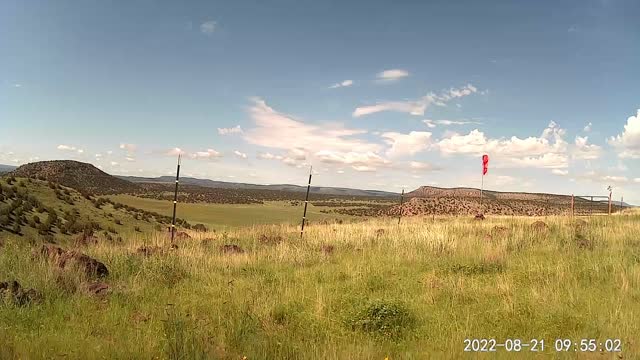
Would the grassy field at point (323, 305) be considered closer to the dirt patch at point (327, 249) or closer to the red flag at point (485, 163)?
the dirt patch at point (327, 249)

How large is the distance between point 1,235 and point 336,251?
13.9 m

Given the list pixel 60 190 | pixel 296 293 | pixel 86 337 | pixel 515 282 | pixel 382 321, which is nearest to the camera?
pixel 86 337

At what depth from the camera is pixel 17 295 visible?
6.86 meters

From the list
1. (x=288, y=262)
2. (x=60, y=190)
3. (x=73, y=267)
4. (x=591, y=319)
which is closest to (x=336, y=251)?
(x=288, y=262)

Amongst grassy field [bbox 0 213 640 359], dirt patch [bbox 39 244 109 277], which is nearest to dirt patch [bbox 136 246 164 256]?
grassy field [bbox 0 213 640 359]

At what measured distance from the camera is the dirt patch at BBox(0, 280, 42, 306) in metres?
6.66

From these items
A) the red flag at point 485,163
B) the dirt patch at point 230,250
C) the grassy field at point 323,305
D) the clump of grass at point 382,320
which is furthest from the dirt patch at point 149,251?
the red flag at point 485,163

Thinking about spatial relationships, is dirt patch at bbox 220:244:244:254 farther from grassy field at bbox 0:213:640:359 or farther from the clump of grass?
the clump of grass

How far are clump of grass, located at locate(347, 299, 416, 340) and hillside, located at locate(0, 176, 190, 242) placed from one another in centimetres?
1649

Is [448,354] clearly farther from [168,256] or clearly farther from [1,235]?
[1,235]

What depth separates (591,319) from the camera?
643cm

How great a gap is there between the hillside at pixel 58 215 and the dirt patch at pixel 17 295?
13394 mm

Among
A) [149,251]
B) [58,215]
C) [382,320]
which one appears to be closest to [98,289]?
[382,320]

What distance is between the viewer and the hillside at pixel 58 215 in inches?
850
